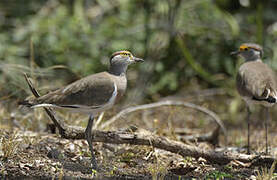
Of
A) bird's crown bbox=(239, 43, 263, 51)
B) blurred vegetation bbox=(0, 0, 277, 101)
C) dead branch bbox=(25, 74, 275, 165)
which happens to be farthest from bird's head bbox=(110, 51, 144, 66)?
blurred vegetation bbox=(0, 0, 277, 101)

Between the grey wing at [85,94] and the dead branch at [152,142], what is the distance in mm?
442

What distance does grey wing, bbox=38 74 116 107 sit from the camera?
4777mm

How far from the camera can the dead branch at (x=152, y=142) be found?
5152mm

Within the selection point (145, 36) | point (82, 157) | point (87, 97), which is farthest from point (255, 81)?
point (145, 36)

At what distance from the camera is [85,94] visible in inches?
190

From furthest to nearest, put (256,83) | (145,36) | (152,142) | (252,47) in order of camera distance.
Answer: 1. (145,36)
2. (252,47)
3. (256,83)
4. (152,142)

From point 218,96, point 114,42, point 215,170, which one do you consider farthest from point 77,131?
point 218,96

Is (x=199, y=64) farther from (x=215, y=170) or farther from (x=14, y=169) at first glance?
(x=14, y=169)

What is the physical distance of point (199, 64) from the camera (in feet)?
32.6

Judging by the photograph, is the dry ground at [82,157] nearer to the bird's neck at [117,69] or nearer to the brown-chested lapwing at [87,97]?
the brown-chested lapwing at [87,97]

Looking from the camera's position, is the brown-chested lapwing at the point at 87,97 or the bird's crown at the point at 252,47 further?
the bird's crown at the point at 252,47

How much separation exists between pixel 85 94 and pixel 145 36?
4887 millimetres

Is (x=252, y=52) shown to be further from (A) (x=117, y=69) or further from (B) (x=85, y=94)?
(B) (x=85, y=94)

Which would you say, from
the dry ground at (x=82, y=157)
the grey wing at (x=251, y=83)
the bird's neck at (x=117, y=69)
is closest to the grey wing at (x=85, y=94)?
the bird's neck at (x=117, y=69)
